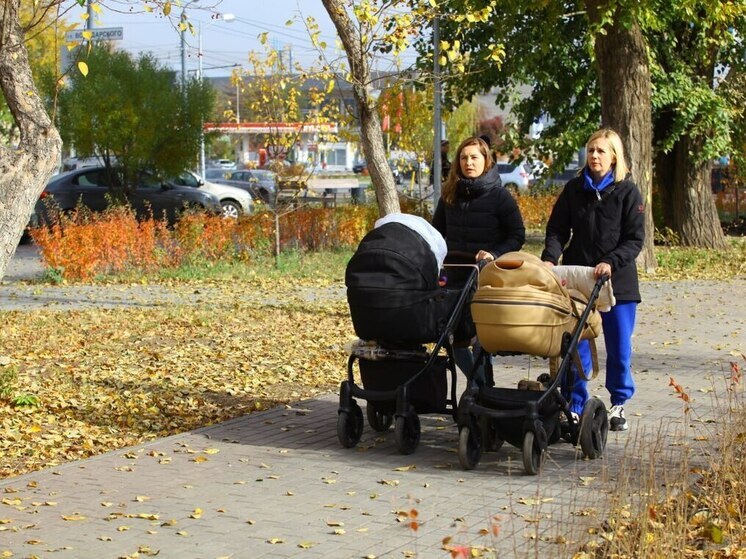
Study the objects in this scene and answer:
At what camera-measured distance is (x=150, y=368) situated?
34.0ft

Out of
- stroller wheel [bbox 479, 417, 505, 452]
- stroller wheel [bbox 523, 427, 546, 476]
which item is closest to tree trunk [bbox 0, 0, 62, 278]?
stroller wheel [bbox 479, 417, 505, 452]

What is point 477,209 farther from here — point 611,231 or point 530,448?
point 530,448

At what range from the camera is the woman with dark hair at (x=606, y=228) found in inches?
292

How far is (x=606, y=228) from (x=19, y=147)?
385 centimetres

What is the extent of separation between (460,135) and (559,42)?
82.2 feet

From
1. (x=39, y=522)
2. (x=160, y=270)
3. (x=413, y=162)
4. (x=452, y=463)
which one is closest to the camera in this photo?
(x=39, y=522)

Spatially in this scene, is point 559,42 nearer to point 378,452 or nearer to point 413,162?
point 413,162

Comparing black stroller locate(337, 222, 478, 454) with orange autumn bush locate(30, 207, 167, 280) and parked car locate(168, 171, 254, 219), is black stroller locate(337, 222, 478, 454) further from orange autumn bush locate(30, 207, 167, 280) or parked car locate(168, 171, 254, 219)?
parked car locate(168, 171, 254, 219)

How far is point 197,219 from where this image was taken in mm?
19250

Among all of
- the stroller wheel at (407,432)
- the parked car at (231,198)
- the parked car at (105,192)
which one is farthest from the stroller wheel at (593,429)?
the parked car at (231,198)

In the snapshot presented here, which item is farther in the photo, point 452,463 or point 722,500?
point 452,463

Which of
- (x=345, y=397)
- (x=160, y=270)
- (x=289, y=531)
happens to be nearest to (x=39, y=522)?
(x=289, y=531)

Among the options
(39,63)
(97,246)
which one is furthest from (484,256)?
(39,63)

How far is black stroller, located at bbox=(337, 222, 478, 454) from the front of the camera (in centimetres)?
710
